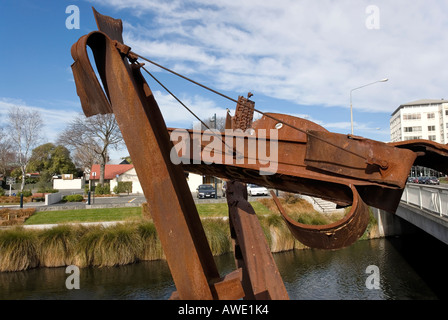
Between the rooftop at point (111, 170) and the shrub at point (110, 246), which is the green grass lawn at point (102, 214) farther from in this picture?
the rooftop at point (111, 170)

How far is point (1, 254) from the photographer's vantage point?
13312 millimetres

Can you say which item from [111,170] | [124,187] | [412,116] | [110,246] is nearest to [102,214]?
[110,246]

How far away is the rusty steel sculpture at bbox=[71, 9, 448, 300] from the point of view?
8.54ft

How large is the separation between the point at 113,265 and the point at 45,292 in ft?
9.28

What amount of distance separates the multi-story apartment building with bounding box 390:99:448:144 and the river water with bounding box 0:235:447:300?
2376 inches

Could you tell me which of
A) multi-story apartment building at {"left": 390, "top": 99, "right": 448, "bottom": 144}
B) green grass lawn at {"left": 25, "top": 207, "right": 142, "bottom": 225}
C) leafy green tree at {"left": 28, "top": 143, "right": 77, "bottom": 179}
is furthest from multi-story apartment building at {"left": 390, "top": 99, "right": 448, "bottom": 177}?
leafy green tree at {"left": 28, "top": 143, "right": 77, "bottom": 179}

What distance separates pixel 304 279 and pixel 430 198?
218 inches

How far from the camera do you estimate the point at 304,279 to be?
1280 centimetres

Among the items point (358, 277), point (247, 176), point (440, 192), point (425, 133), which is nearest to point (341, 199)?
point (247, 176)

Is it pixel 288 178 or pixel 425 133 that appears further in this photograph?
pixel 425 133

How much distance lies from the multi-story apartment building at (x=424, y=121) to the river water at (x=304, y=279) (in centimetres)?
6035

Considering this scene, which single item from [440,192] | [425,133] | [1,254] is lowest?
[1,254]

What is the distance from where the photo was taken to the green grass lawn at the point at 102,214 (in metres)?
17.5
